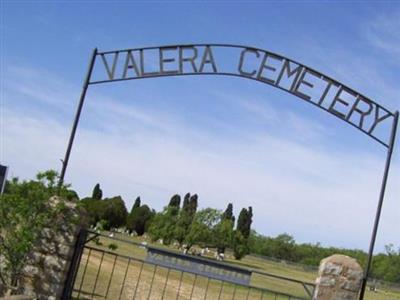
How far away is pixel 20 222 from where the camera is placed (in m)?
8.06

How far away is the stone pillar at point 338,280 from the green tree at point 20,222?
3.63 meters

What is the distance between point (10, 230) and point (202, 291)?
11584 millimetres

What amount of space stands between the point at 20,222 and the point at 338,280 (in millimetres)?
4365

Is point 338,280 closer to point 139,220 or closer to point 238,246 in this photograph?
point 238,246

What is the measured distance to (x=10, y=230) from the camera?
808 centimetres

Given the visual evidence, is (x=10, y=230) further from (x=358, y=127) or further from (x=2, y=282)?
(x=358, y=127)

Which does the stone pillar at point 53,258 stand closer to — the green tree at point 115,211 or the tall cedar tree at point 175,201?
the green tree at point 115,211

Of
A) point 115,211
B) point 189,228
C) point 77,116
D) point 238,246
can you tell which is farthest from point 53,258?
point 115,211

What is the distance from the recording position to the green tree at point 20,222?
7.99 m

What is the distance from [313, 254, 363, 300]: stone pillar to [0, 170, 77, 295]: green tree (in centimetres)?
363

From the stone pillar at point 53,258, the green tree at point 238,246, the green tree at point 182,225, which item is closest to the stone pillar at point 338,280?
the stone pillar at point 53,258

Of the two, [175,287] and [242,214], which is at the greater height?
[242,214]

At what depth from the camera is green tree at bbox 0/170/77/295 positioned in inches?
314

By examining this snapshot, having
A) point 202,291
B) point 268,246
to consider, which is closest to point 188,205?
point 268,246
